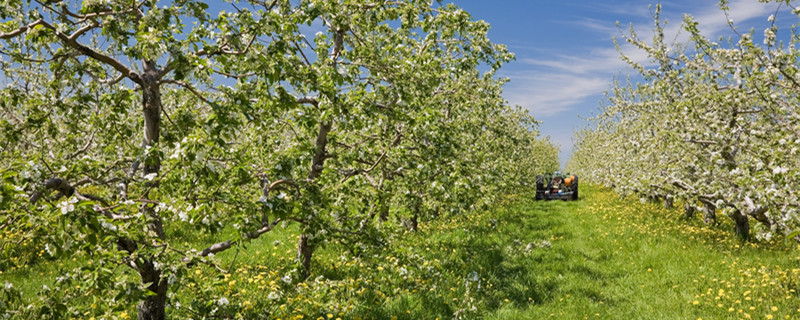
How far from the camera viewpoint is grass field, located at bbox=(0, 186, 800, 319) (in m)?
7.20

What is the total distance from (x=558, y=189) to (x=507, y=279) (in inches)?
650

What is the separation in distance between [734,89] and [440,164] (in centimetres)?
665

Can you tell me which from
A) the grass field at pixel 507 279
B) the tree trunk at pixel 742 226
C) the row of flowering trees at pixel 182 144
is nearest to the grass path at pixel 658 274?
the grass field at pixel 507 279

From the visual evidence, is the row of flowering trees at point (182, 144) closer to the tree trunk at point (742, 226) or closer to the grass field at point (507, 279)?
the grass field at point (507, 279)

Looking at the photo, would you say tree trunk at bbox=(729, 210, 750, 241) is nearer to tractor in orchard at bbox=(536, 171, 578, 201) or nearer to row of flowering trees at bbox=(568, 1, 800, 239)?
row of flowering trees at bbox=(568, 1, 800, 239)

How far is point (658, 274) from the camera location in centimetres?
967

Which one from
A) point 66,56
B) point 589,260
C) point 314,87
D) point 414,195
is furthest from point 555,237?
point 66,56

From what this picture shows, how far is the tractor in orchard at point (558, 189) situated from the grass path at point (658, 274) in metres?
8.54

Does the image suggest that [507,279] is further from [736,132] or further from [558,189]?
[558,189]

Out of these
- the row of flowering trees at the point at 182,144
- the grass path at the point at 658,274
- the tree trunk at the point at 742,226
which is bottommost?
the grass path at the point at 658,274

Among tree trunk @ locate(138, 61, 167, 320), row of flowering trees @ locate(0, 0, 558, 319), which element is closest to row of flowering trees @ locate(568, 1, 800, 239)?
row of flowering trees @ locate(0, 0, 558, 319)

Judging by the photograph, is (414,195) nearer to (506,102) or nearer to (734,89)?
(734,89)

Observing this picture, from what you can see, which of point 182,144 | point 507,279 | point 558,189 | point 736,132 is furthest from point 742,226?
point 182,144

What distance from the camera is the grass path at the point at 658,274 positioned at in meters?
7.65
